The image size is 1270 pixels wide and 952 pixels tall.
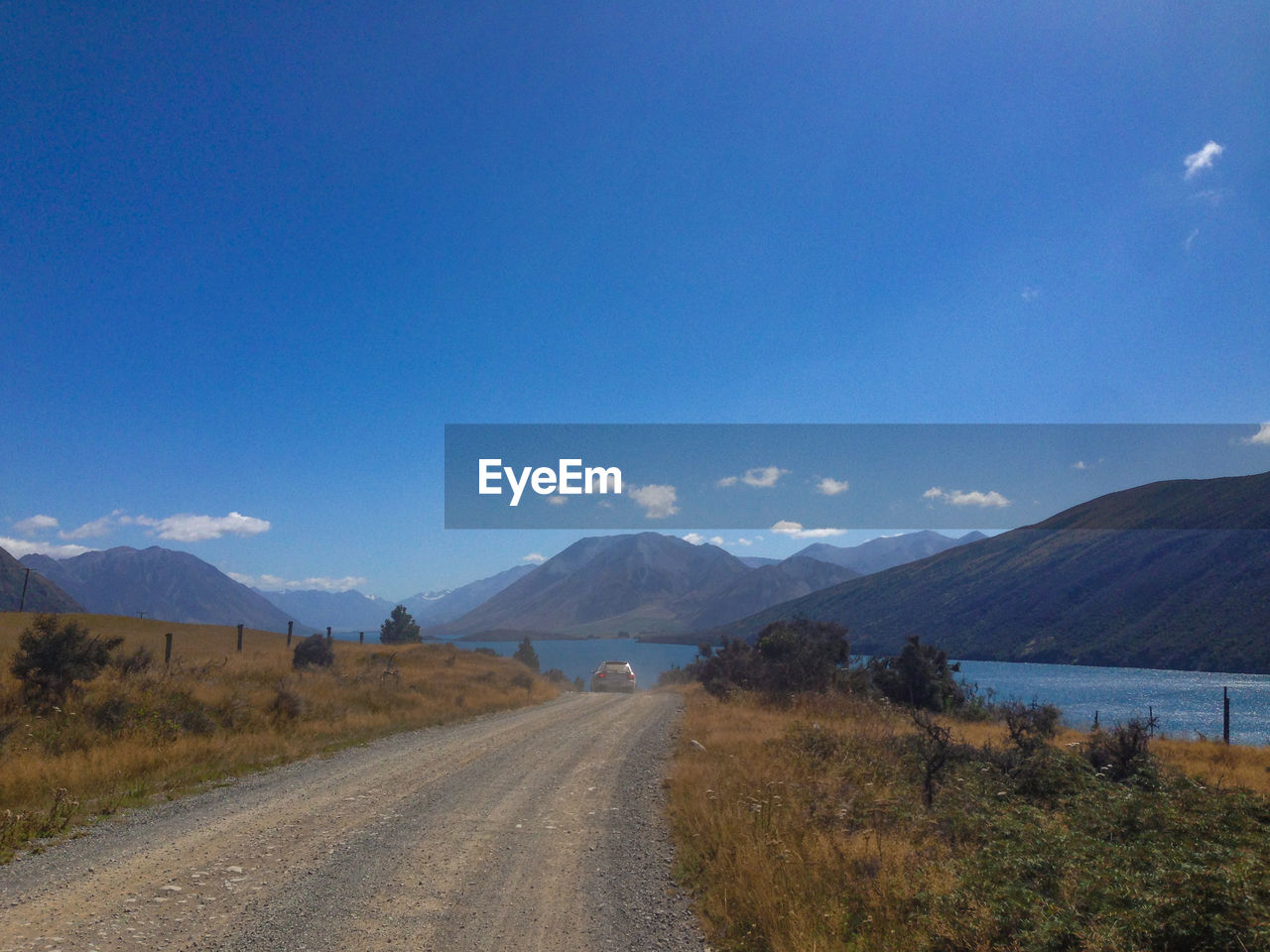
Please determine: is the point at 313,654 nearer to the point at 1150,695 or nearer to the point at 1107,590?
the point at 1150,695

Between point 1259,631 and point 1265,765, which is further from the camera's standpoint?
point 1259,631

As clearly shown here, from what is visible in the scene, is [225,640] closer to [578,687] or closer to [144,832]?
[578,687]

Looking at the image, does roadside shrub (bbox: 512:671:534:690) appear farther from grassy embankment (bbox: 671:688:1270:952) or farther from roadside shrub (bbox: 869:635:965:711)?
grassy embankment (bbox: 671:688:1270:952)

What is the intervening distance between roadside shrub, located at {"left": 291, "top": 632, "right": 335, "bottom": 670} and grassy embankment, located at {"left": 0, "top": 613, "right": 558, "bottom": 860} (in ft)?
6.83

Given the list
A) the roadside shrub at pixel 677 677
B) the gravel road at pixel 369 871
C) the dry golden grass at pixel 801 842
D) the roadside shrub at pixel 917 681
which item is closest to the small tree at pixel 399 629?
the roadside shrub at pixel 677 677

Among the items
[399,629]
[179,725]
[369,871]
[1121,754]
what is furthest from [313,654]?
[399,629]

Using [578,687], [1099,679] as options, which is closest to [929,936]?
[578,687]

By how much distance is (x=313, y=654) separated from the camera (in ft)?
98.4

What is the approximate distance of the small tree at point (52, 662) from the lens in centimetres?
1520

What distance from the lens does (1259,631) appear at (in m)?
92.7

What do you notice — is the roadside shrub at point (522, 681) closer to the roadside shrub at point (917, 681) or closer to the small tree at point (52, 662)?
the roadside shrub at point (917, 681)

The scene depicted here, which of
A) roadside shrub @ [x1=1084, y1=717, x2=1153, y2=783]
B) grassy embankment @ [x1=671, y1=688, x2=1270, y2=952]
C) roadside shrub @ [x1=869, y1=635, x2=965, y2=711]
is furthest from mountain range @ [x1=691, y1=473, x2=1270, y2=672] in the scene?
grassy embankment @ [x1=671, y1=688, x2=1270, y2=952]

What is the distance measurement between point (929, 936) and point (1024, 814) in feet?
13.1

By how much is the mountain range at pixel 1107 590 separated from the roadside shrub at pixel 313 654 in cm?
10437
